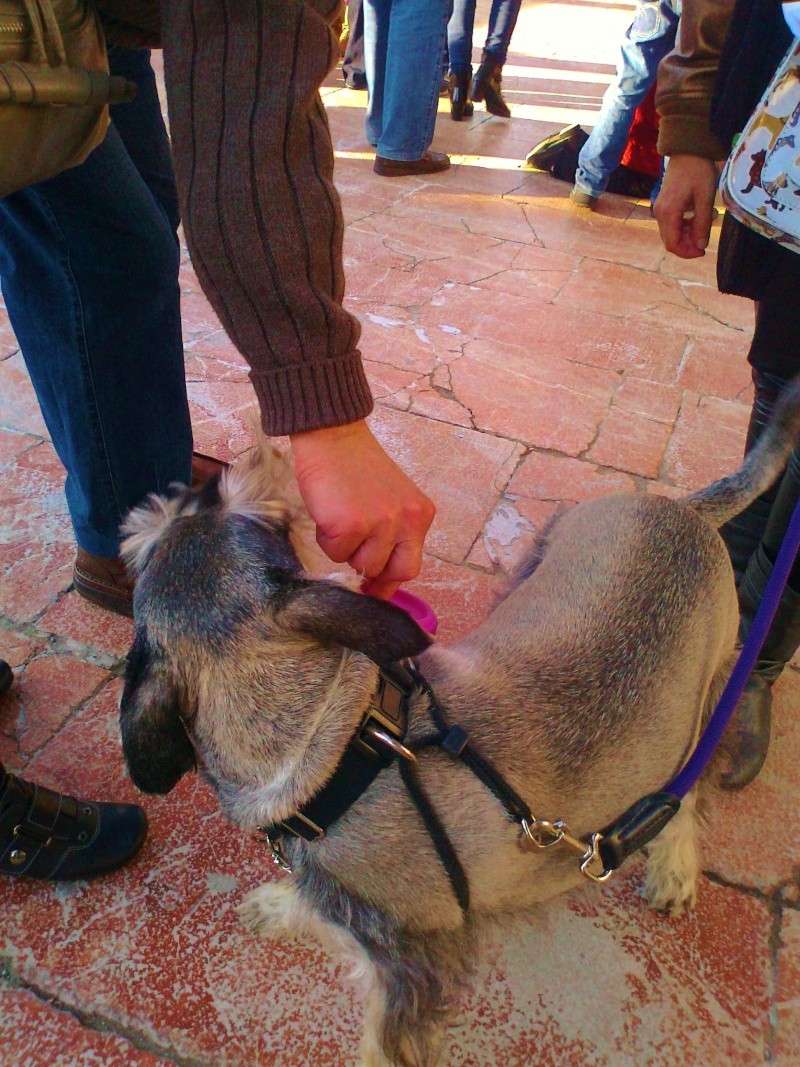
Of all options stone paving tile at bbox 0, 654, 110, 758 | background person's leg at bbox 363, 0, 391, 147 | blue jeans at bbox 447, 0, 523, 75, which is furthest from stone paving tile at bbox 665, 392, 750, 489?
blue jeans at bbox 447, 0, 523, 75

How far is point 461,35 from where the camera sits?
789 cm

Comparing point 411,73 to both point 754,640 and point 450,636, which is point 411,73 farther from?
point 754,640

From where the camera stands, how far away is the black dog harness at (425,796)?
1521mm

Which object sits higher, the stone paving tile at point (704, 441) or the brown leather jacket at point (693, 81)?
the brown leather jacket at point (693, 81)

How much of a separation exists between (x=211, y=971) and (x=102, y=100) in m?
2.02

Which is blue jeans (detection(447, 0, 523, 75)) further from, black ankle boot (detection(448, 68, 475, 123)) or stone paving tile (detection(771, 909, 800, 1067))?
stone paving tile (detection(771, 909, 800, 1067))

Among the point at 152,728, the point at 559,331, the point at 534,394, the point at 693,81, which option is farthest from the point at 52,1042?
the point at 559,331

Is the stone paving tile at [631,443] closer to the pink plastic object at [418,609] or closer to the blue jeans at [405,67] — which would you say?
the pink plastic object at [418,609]

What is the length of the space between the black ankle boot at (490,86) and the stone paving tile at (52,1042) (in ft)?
30.6

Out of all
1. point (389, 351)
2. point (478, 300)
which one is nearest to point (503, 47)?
point (478, 300)

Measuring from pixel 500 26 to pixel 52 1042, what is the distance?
9.52 meters

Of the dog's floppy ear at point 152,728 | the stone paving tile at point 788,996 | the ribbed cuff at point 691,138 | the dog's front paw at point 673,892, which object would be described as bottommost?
the stone paving tile at point 788,996

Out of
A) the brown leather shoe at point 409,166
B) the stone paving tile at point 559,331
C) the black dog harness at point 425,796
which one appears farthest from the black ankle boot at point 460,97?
the black dog harness at point 425,796

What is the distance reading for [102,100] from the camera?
1.34m
